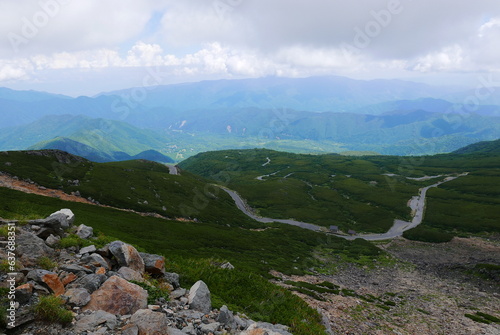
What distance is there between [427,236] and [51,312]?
123 metres

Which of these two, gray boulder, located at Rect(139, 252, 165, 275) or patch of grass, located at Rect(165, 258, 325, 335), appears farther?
patch of grass, located at Rect(165, 258, 325, 335)

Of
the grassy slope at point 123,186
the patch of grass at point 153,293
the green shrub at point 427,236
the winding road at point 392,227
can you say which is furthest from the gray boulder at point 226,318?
the green shrub at point 427,236

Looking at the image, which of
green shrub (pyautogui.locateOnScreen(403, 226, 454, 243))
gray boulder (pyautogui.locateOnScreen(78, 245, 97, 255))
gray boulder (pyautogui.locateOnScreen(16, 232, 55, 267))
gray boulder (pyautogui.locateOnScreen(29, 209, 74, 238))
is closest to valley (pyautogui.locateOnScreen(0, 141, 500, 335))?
green shrub (pyautogui.locateOnScreen(403, 226, 454, 243))

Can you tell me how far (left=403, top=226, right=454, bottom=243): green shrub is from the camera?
98500mm

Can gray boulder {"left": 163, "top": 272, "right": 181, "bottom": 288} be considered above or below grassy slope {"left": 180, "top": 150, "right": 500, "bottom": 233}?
above

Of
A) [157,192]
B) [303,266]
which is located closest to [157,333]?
[303,266]

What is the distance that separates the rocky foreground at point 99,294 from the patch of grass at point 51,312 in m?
0.10

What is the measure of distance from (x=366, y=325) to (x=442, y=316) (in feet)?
59.0

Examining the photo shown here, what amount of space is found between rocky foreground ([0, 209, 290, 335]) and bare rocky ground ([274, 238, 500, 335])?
1559 centimetres

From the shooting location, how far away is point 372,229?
117562mm

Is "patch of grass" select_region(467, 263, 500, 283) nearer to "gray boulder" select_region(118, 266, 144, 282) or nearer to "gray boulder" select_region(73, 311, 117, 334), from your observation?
"gray boulder" select_region(118, 266, 144, 282)

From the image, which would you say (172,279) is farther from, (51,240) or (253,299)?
(51,240)

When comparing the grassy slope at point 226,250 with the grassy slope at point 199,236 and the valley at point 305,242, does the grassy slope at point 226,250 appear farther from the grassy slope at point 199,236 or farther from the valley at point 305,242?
the valley at point 305,242

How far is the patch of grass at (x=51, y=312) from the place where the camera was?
29.0 feet
